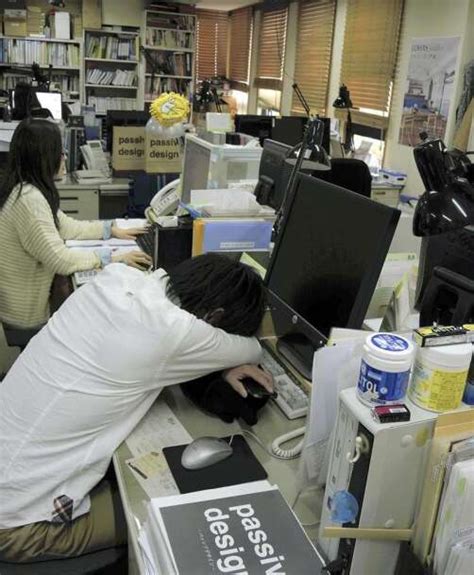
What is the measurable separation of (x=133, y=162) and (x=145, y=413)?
3217 millimetres

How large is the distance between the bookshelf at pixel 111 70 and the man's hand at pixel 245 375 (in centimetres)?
616

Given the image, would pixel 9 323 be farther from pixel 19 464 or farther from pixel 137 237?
pixel 19 464

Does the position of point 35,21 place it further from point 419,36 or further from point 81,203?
point 419,36

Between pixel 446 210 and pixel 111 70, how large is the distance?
674 centimetres

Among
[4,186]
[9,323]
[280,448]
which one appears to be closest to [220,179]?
[4,186]

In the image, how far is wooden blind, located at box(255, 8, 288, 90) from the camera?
6722mm

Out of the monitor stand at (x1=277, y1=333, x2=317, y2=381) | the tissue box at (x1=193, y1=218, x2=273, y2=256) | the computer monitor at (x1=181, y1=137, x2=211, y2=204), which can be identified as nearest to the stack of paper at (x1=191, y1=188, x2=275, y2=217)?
the tissue box at (x1=193, y1=218, x2=273, y2=256)

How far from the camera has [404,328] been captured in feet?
4.08

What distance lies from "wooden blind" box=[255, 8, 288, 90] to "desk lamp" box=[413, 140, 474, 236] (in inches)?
235

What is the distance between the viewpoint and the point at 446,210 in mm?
1177

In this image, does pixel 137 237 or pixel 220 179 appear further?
pixel 137 237

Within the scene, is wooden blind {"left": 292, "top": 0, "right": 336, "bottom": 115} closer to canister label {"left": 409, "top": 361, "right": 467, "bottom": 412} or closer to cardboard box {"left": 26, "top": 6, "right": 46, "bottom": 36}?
cardboard box {"left": 26, "top": 6, "right": 46, "bottom": 36}

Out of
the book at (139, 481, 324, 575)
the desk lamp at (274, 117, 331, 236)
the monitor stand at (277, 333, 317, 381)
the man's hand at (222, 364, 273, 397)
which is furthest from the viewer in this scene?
the desk lamp at (274, 117, 331, 236)

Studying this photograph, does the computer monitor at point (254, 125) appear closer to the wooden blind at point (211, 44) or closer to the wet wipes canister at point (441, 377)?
the wet wipes canister at point (441, 377)
